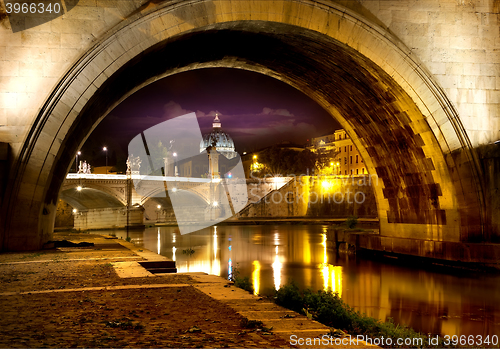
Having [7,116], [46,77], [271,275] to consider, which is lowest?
[271,275]

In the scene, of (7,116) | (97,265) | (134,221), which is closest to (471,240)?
(97,265)

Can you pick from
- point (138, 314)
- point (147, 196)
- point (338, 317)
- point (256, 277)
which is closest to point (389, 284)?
point (256, 277)

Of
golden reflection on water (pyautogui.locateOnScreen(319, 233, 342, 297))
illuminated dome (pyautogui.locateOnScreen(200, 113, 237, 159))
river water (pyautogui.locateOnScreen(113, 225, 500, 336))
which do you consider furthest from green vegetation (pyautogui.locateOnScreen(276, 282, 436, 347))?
illuminated dome (pyautogui.locateOnScreen(200, 113, 237, 159))

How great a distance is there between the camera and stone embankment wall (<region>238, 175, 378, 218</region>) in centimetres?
5588

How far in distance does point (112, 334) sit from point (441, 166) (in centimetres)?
1126

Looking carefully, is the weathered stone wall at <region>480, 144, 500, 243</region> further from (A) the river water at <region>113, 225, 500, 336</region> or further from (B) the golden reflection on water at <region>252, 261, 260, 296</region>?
(B) the golden reflection on water at <region>252, 261, 260, 296</region>

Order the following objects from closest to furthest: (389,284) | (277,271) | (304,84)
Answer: (389,284), (277,271), (304,84)

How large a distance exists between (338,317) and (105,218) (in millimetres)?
50522

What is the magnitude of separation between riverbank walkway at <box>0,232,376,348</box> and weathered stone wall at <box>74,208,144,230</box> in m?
42.9

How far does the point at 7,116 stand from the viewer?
10820 millimetres

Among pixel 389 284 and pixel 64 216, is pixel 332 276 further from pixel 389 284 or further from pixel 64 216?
pixel 64 216

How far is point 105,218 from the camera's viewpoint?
5356cm

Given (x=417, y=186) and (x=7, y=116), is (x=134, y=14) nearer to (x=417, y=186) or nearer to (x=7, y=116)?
(x=7, y=116)

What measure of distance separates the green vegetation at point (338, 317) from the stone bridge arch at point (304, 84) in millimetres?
6537
